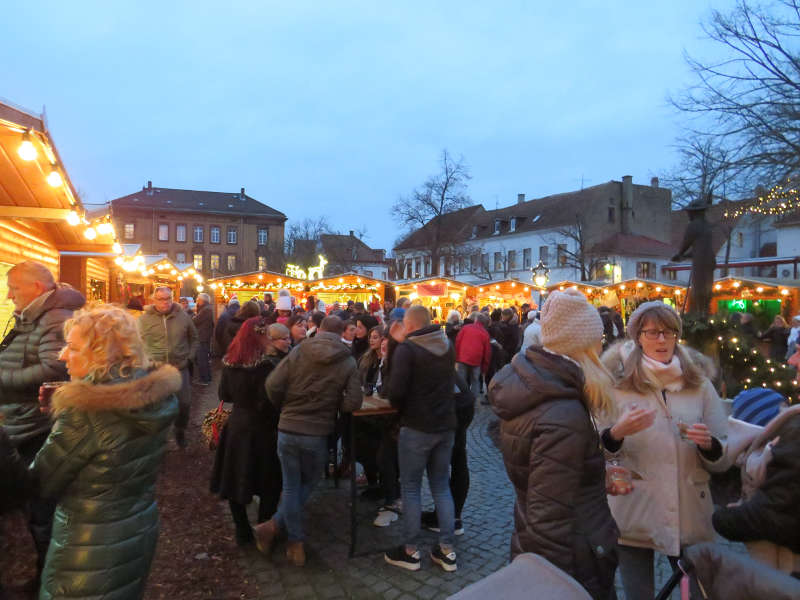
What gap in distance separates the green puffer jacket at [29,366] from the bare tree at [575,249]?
39538 mm

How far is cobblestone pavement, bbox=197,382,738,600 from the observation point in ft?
12.0

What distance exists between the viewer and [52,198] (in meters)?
6.27

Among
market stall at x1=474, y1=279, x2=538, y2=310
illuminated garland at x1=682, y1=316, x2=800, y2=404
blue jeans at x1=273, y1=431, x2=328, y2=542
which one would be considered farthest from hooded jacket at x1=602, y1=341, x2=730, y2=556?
market stall at x1=474, y1=279, x2=538, y2=310

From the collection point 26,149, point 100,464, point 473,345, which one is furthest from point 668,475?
point 473,345

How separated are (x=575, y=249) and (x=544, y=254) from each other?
3.29m

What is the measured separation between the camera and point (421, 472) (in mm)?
4004

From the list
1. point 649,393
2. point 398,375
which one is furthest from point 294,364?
point 649,393

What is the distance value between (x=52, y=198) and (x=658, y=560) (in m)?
7.10

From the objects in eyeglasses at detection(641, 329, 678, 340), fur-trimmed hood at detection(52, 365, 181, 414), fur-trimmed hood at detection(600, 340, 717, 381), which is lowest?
fur-trimmed hood at detection(52, 365, 181, 414)

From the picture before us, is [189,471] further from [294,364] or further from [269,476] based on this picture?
[294,364]

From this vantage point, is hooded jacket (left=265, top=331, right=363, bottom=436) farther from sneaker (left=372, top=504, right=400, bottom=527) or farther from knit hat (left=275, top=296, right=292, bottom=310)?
knit hat (left=275, top=296, right=292, bottom=310)

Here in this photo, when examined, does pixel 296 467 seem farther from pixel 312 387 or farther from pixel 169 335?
pixel 169 335

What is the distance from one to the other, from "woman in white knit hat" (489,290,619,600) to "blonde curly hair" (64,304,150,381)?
1.60m

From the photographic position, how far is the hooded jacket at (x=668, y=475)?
2482 mm
